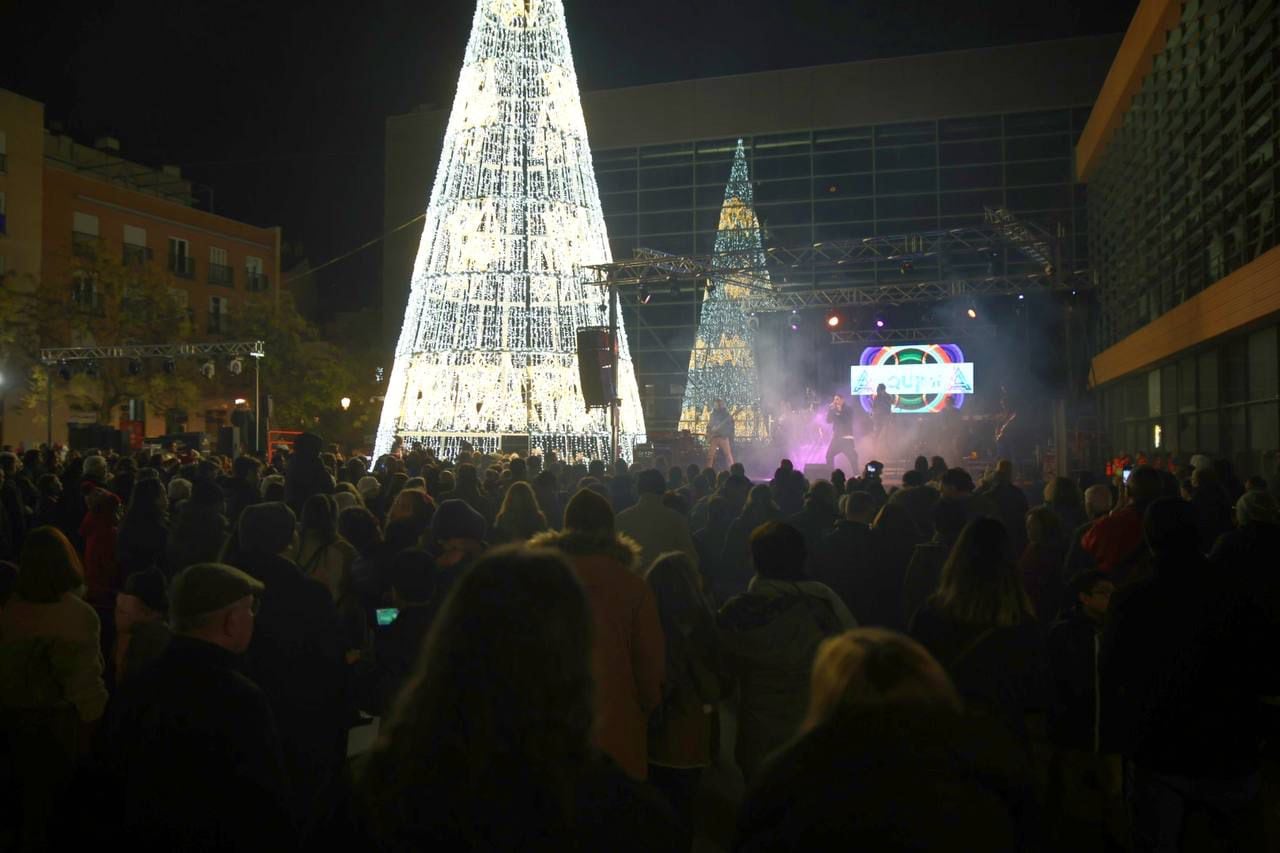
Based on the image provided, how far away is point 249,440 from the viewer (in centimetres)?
2347

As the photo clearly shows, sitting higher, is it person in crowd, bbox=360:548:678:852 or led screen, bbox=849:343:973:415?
led screen, bbox=849:343:973:415

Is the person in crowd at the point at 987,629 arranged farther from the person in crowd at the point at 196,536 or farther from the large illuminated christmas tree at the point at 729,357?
the large illuminated christmas tree at the point at 729,357

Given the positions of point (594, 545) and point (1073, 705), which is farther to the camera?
point (1073, 705)

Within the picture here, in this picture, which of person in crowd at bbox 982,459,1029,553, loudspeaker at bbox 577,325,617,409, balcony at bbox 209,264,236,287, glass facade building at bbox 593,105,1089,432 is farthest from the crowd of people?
balcony at bbox 209,264,236,287

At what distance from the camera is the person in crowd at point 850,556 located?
21.7 feet

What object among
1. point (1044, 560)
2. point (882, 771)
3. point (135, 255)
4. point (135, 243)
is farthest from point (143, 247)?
point (882, 771)

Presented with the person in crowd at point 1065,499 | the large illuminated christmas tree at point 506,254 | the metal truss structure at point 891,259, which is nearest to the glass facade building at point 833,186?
the metal truss structure at point 891,259

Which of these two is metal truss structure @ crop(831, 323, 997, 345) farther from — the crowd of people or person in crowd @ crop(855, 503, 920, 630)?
person in crowd @ crop(855, 503, 920, 630)

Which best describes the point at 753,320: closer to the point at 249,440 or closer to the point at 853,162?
the point at 853,162

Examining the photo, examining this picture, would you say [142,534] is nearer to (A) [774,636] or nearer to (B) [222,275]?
(A) [774,636]

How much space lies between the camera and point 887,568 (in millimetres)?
6777

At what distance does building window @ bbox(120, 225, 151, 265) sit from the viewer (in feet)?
133

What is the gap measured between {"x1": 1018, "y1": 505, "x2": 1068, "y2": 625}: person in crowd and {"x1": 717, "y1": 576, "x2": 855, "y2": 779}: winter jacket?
8.95 ft

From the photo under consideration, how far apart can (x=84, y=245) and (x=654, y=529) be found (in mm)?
35134
